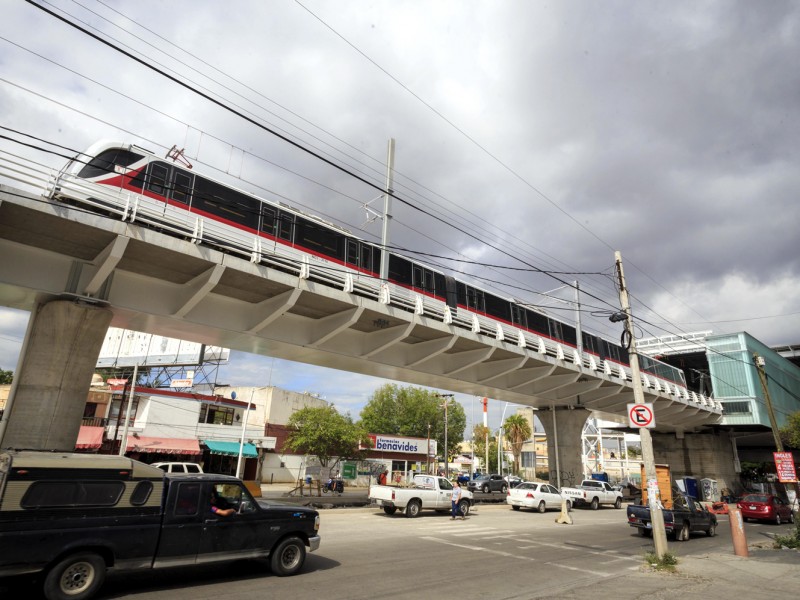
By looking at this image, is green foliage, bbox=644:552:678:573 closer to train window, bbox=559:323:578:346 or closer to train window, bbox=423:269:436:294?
train window, bbox=423:269:436:294

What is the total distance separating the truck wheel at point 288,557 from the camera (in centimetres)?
854

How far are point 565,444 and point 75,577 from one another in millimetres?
33528

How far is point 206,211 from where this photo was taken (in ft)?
51.6

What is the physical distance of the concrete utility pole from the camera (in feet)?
37.2

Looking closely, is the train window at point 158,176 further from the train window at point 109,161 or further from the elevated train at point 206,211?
the train window at point 109,161

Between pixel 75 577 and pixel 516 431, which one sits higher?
pixel 516 431

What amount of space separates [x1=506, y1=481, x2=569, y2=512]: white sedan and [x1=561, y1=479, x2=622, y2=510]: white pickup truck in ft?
6.44

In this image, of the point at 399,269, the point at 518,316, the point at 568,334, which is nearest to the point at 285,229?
the point at 399,269

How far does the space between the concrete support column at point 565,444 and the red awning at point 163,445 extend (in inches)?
1012

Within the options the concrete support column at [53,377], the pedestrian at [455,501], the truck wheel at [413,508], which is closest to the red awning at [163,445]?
the concrete support column at [53,377]

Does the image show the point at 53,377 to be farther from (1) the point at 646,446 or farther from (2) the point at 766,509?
(2) the point at 766,509

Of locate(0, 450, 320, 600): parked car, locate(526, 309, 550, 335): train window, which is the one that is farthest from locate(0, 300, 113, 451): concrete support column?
locate(526, 309, 550, 335): train window

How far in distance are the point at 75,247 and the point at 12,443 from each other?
5561 mm

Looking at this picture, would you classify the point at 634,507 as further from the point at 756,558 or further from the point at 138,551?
the point at 138,551
